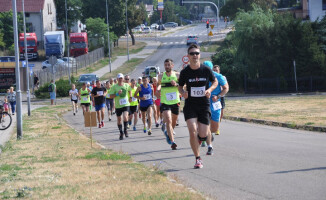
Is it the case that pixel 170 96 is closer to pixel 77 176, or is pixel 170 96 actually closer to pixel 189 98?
pixel 189 98

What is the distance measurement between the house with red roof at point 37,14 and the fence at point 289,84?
157 ft

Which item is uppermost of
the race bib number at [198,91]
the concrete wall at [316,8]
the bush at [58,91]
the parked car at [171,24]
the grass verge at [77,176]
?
the parked car at [171,24]

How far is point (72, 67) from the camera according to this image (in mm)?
68188

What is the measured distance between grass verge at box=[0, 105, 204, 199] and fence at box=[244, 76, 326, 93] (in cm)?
3013

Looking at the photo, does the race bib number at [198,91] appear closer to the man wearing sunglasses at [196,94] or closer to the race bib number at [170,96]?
the man wearing sunglasses at [196,94]

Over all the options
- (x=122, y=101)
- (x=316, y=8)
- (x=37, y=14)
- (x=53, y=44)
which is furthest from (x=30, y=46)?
(x=122, y=101)

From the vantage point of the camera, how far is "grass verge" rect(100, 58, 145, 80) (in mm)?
66300

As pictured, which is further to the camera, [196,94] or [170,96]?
[170,96]

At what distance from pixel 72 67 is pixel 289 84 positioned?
104 feet

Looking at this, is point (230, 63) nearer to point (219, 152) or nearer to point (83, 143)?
point (83, 143)

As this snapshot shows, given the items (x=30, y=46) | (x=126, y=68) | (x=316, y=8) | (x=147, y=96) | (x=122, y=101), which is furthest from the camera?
(x=30, y=46)

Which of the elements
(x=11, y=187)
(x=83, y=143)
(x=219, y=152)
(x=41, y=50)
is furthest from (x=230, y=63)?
(x=41, y=50)

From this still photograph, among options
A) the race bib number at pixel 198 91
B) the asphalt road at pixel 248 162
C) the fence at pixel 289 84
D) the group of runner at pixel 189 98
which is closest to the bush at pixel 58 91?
the fence at pixel 289 84

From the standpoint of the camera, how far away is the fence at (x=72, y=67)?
2328 inches
